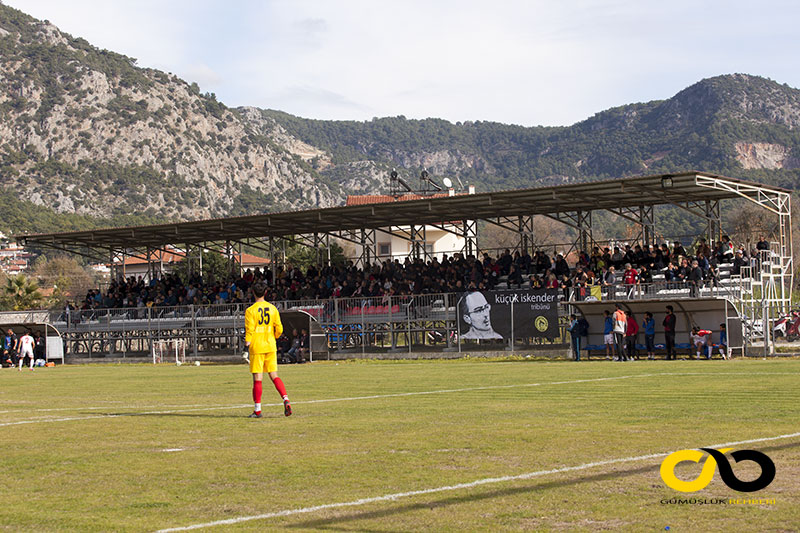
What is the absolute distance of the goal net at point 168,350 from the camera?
43169 mm

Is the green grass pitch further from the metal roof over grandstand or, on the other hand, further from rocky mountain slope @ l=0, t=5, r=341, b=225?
rocky mountain slope @ l=0, t=5, r=341, b=225

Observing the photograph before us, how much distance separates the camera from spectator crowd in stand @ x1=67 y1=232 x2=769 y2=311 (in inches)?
1330

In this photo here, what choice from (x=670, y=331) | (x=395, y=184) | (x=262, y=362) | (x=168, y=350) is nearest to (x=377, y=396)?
(x=262, y=362)

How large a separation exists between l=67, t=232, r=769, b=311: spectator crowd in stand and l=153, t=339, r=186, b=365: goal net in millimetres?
2371

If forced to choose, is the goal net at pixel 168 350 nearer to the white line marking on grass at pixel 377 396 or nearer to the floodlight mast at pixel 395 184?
the floodlight mast at pixel 395 184

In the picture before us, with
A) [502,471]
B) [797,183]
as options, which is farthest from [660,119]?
[502,471]

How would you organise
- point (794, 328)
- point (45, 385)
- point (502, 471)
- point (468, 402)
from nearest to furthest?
point (502, 471)
point (468, 402)
point (45, 385)
point (794, 328)

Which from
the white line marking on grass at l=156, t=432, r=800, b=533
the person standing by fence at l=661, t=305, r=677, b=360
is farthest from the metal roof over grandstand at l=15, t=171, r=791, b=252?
the white line marking on grass at l=156, t=432, r=800, b=533

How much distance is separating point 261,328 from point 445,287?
27.3 metres

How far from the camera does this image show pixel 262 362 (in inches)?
529

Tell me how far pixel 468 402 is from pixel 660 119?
19559 centimetres

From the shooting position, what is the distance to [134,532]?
19.7 ft

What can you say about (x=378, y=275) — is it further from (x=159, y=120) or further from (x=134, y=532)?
(x=159, y=120)

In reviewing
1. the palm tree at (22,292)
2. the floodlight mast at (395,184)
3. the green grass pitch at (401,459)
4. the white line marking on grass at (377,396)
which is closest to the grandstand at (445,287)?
the white line marking on grass at (377,396)
